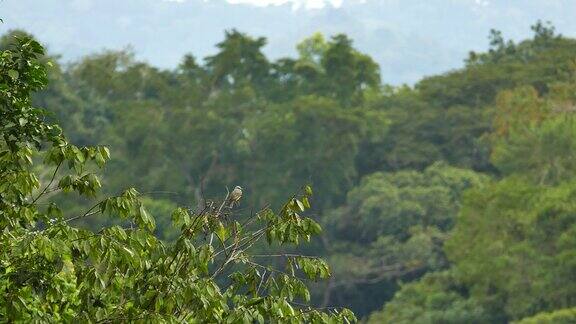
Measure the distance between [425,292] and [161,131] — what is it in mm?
14149

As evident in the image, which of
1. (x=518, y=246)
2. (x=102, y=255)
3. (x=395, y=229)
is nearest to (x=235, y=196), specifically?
(x=102, y=255)

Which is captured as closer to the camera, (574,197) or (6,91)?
(6,91)

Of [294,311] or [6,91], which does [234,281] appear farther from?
[6,91]

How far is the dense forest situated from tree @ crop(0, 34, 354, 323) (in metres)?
26.1

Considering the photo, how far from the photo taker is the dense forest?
35.6 m

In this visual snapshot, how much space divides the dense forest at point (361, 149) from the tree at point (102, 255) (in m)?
26.1

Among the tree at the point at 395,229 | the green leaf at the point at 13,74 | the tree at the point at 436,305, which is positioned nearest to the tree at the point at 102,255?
the green leaf at the point at 13,74

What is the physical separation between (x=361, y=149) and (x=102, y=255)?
41.3 m

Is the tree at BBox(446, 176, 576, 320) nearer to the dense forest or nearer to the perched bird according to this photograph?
the dense forest

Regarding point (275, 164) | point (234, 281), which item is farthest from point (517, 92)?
point (234, 281)

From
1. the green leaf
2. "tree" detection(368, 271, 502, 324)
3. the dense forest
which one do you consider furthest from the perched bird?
the dense forest

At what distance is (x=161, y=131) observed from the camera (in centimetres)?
4700

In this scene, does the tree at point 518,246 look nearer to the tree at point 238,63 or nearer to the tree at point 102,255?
the tree at point 238,63

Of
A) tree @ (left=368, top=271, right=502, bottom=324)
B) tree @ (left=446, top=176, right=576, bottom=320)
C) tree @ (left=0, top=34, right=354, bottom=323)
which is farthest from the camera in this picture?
tree @ (left=368, top=271, right=502, bottom=324)
